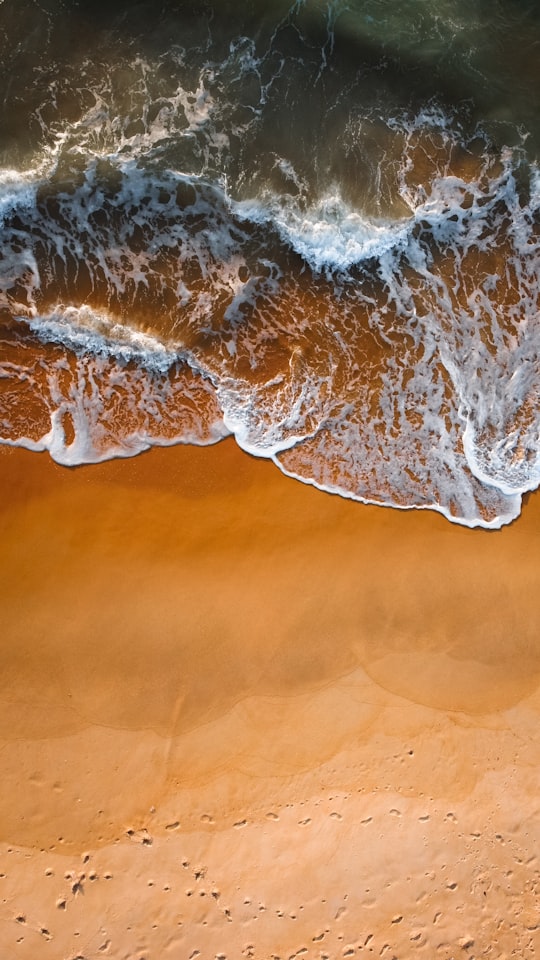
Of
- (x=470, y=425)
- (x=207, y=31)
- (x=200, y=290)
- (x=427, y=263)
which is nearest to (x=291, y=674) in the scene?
(x=470, y=425)

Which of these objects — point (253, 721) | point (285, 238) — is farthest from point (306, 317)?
point (253, 721)

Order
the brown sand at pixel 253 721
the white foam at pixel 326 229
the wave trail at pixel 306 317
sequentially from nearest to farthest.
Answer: the brown sand at pixel 253 721 < the wave trail at pixel 306 317 < the white foam at pixel 326 229

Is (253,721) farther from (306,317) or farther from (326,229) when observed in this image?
(326,229)

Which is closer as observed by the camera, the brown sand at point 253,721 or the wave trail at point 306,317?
the brown sand at point 253,721

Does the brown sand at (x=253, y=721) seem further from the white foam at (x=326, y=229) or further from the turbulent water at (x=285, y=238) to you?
the white foam at (x=326, y=229)

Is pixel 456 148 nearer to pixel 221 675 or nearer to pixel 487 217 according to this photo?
pixel 487 217

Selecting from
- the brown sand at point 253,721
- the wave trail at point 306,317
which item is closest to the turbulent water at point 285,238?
the wave trail at point 306,317
